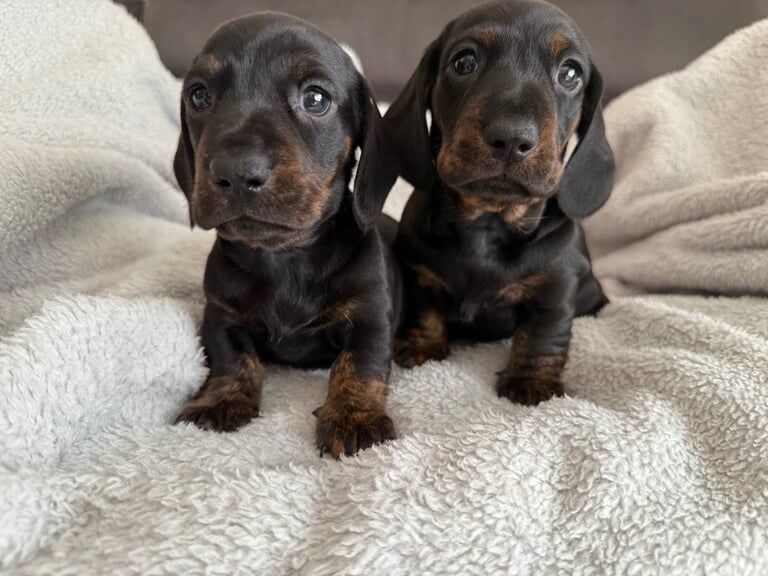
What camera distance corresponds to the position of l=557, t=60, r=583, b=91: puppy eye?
7.26 ft

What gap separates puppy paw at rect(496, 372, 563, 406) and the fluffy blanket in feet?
0.19

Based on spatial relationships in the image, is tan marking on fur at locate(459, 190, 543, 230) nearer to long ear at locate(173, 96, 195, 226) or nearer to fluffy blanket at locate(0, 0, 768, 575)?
fluffy blanket at locate(0, 0, 768, 575)

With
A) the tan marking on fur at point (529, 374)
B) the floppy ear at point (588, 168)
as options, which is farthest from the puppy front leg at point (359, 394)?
the floppy ear at point (588, 168)

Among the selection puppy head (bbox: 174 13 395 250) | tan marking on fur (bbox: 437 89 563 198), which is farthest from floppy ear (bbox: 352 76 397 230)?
tan marking on fur (bbox: 437 89 563 198)

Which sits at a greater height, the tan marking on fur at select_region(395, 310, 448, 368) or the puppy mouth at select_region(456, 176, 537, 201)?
the puppy mouth at select_region(456, 176, 537, 201)

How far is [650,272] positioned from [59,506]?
2.72 meters

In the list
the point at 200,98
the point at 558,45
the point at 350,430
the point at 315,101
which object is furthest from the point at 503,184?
the point at 200,98

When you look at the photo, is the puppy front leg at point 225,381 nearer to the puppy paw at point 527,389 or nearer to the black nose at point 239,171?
the black nose at point 239,171

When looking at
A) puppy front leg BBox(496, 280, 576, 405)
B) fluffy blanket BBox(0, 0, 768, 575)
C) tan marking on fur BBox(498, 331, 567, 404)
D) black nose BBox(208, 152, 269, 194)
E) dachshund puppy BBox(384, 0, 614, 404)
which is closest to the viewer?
fluffy blanket BBox(0, 0, 768, 575)

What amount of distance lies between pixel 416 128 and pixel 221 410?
124 cm

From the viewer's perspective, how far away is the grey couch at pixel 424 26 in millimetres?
3840

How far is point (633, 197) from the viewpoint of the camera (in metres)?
3.50

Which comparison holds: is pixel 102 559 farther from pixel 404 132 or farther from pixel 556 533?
pixel 404 132

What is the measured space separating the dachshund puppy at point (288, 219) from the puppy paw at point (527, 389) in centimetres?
44
